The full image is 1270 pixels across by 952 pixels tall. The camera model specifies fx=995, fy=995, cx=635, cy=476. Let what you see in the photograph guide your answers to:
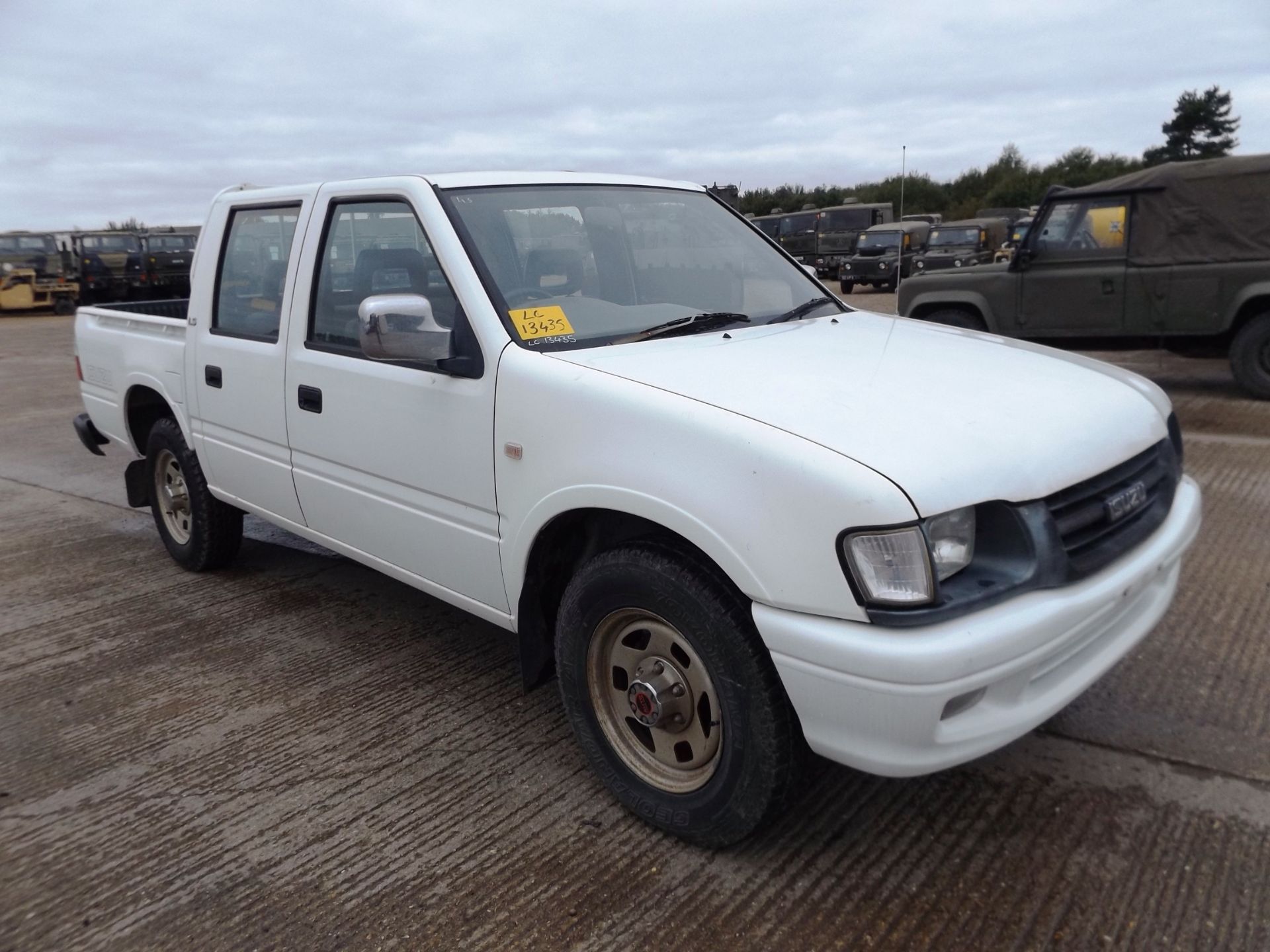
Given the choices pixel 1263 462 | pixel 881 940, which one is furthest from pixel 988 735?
pixel 1263 462

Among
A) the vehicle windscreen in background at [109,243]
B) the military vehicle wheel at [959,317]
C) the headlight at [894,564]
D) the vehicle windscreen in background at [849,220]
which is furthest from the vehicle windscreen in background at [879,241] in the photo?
the headlight at [894,564]

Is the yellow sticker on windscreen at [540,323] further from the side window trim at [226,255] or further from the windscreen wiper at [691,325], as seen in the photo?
the side window trim at [226,255]

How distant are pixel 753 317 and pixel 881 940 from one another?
200 cm

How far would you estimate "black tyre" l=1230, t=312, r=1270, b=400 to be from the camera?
8750 millimetres

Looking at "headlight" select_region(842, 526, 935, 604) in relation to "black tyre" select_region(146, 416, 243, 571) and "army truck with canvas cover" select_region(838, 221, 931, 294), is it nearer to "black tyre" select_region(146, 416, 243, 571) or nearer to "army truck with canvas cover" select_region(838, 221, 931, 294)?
"black tyre" select_region(146, 416, 243, 571)

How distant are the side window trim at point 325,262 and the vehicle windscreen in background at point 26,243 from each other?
27.3 m

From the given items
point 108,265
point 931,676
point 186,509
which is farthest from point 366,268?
point 108,265

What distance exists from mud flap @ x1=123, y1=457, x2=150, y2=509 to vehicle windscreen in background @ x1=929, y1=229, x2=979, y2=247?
21322 millimetres

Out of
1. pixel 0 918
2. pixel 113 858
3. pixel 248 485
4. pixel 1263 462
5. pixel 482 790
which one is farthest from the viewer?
pixel 1263 462

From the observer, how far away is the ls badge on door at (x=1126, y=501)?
253 centimetres

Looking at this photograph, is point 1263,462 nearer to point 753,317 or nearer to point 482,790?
point 753,317

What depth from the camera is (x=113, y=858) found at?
278 centimetres

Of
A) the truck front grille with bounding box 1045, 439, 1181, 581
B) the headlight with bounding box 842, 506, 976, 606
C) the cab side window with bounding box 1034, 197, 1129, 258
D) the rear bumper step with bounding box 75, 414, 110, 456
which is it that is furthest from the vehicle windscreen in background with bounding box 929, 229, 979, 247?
the headlight with bounding box 842, 506, 976, 606

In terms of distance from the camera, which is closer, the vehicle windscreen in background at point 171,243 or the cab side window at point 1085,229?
the cab side window at point 1085,229
